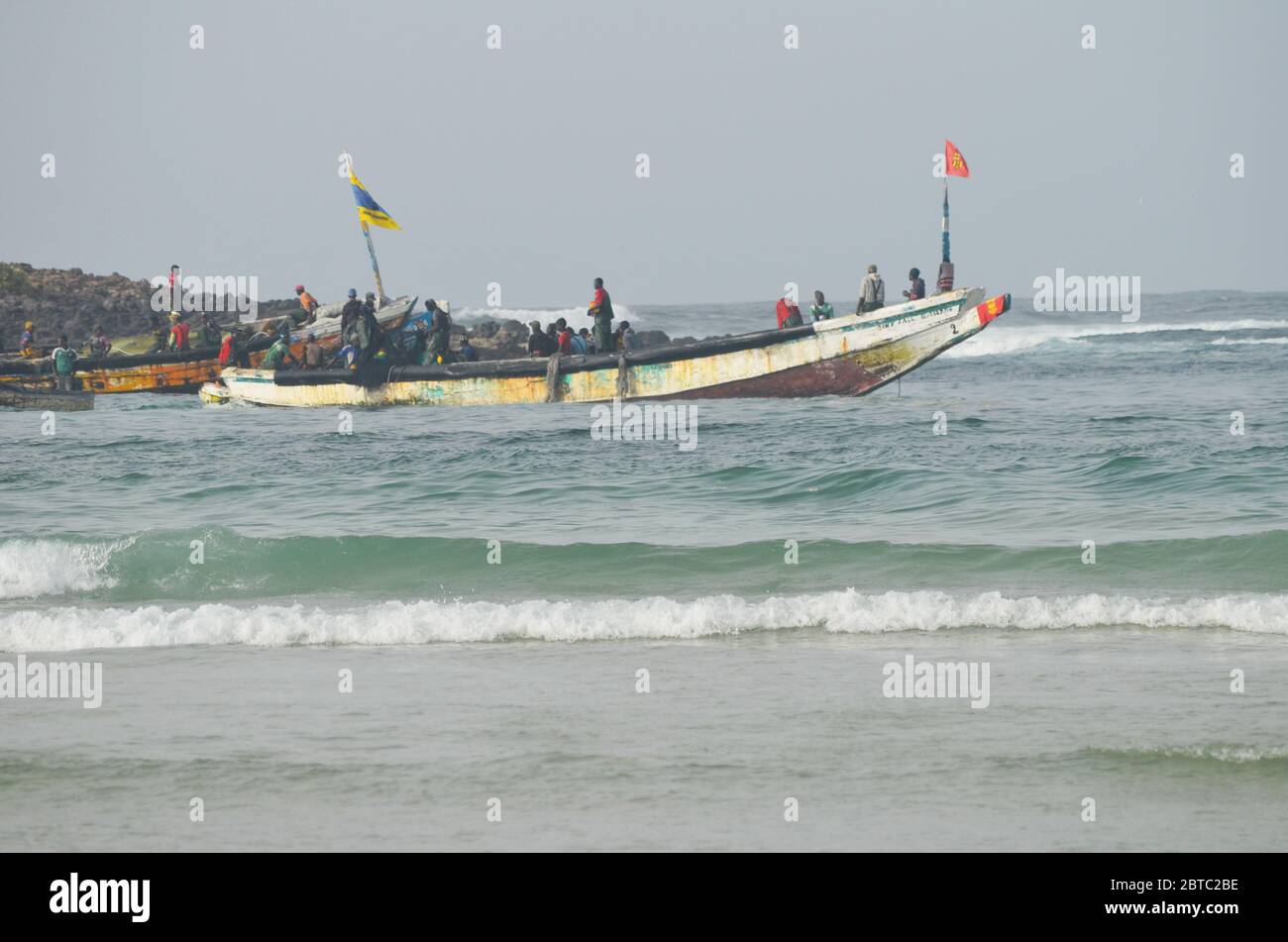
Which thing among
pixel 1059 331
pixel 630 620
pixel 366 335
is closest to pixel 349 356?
pixel 366 335

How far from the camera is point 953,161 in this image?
2386cm

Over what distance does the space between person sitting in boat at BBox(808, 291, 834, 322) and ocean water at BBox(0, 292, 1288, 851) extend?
21.6ft

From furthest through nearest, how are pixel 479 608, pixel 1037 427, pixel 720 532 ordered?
pixel 1037 427
pixel 720 532
pixel 479 608

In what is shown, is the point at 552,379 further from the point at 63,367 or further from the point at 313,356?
the point at 63,367

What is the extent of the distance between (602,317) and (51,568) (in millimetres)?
16024

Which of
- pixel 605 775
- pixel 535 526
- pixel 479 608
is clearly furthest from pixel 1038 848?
pixel 535 526

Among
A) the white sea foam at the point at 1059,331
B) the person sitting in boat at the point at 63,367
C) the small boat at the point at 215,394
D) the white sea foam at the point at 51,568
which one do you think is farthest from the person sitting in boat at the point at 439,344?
the white sea foam at the point at 1059,331

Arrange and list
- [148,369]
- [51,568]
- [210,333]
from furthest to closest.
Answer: [210,333], [148,369], [51,568]

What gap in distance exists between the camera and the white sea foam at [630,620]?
441 inches

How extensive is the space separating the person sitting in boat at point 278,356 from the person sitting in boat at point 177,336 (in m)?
6.25

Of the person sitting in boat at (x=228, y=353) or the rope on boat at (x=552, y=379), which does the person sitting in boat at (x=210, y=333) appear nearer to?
the person sitting in boat at (x=228, y=353)

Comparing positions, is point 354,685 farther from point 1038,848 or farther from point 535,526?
point 535,526

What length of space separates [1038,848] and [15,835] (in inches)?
178
